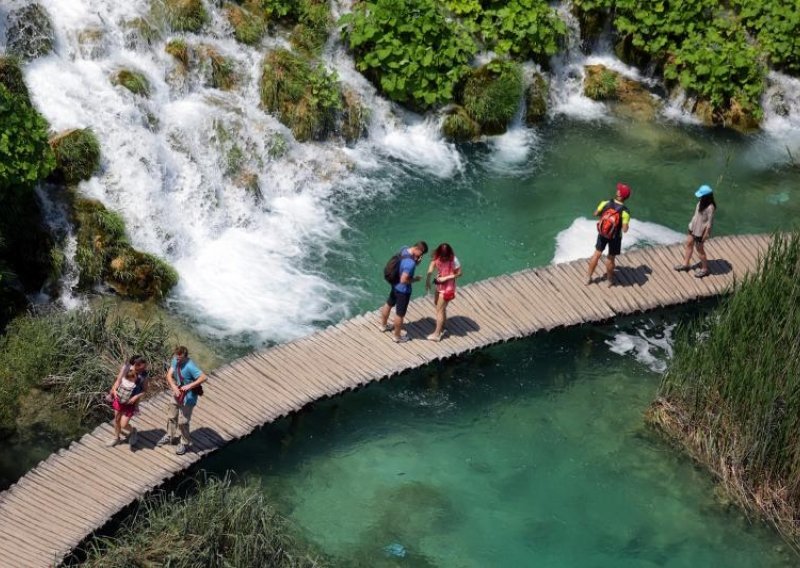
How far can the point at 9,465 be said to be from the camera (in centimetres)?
1755

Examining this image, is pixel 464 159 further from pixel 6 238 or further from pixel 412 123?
pixel 6 238

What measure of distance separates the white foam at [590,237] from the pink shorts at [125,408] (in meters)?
9.31

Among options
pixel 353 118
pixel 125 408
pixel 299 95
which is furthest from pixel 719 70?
pixel 125 408

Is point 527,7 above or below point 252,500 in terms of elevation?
above

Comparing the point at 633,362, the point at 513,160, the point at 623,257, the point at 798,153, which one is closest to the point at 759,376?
the point at 633,362

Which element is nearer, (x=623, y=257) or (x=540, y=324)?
(x=540, y=324)

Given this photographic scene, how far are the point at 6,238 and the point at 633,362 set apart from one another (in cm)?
1037

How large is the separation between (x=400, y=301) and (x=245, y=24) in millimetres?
8730

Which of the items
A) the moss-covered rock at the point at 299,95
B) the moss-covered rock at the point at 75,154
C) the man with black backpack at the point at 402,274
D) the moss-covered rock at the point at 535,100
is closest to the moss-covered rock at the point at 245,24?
the moss-covered rock at the point at 299,95

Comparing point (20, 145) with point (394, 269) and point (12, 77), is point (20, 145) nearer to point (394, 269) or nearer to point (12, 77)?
point (12, 77)

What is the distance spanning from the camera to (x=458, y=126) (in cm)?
2573

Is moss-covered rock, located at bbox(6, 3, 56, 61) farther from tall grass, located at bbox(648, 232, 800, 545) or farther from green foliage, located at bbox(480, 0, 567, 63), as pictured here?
tall grass, located at bbox(648, 232, 800, 545)

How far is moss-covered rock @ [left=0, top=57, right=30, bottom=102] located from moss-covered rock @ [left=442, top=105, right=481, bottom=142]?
835 centimetres

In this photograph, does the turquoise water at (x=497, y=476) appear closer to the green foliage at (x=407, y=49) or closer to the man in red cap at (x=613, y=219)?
the man in red cap at (x=613, y=219)
